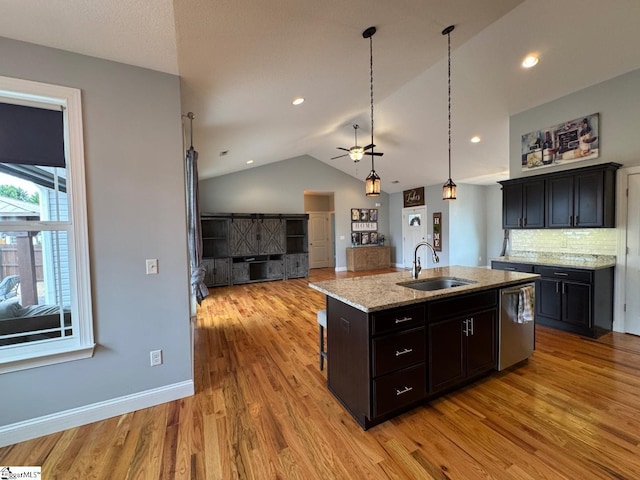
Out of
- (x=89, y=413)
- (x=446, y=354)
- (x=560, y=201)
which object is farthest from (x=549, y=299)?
(x=89, y=413)

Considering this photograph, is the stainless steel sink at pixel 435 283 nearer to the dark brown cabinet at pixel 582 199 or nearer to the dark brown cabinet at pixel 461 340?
the dark brown cabinet at pixel 461 340

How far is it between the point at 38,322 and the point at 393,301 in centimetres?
254

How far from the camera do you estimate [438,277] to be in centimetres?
272

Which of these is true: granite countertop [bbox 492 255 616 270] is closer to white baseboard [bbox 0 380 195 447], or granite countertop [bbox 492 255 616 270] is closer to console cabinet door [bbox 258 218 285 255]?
white baseboard [bbox 0 380 195 447]

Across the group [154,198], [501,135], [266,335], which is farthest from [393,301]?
[501,135]

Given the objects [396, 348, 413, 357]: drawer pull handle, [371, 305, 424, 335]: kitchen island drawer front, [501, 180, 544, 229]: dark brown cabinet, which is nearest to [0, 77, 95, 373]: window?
[371, 305, 424, 335]: kitchen island drawer front

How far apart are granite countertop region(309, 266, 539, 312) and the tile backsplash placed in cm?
212

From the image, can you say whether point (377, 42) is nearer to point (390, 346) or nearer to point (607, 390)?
point (390, 346)

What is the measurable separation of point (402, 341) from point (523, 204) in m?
3.74

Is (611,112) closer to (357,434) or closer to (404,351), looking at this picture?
(404,351)

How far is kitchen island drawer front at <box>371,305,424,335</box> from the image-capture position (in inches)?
71.3

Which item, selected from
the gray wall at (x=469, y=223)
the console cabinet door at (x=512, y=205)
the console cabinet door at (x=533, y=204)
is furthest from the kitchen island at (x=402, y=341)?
the gray wall at (x=469, y=223)

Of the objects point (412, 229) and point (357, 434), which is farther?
point (412, 229)

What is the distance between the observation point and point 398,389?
193cm
